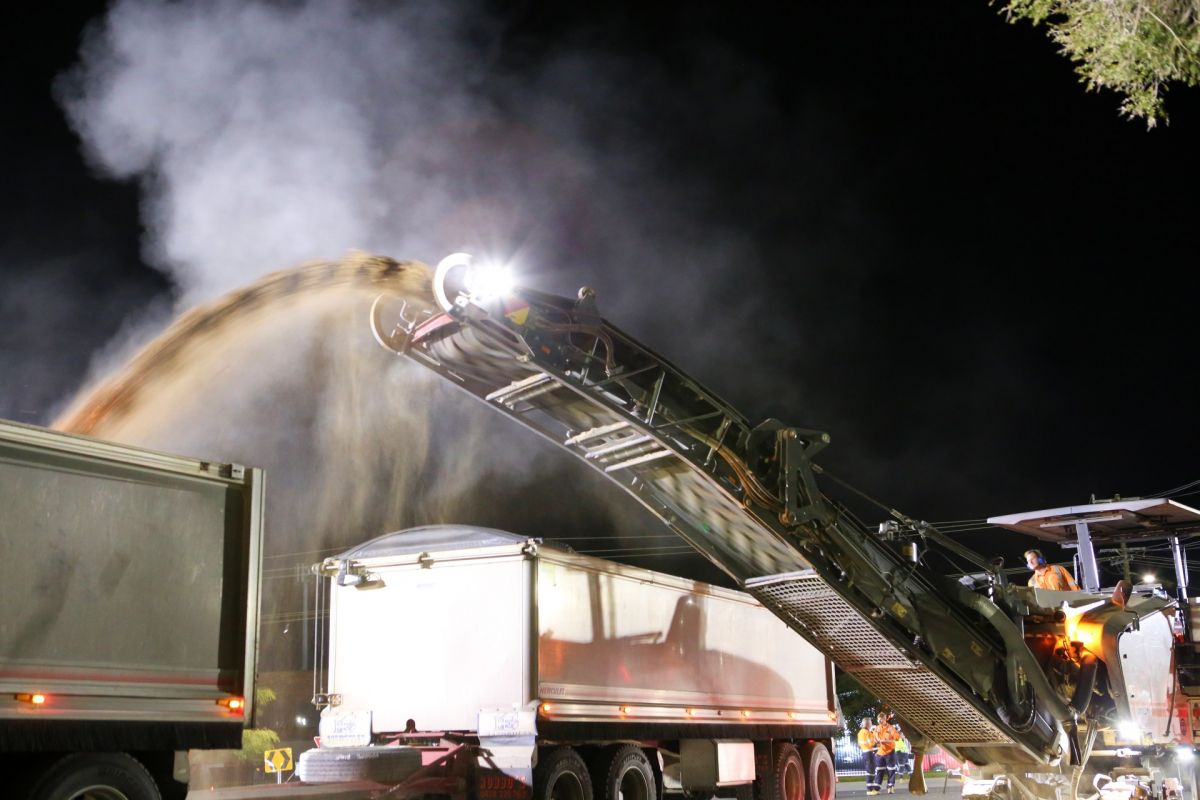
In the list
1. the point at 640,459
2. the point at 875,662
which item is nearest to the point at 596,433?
the point at 640,459

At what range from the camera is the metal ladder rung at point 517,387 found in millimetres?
10602

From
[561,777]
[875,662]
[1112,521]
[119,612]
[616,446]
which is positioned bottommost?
[561,777]

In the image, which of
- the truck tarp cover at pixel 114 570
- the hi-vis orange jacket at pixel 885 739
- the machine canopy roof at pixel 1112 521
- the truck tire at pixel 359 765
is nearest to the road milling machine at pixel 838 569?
the machine canopy roof at pixel 1112 521

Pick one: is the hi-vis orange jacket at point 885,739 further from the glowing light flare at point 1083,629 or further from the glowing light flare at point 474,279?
the glowing light flare at point 474,279

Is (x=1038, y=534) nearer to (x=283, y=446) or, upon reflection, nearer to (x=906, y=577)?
(x=906, y=577)

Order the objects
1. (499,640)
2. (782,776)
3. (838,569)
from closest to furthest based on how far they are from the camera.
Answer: (838,569)
(499,640)
(782,776)

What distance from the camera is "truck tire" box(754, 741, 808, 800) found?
1673 cm

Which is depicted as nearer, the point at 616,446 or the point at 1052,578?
the point at 616,446

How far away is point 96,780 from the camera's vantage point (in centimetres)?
748

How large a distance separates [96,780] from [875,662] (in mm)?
8013

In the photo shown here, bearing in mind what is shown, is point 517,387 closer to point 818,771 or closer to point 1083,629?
point 1083,629

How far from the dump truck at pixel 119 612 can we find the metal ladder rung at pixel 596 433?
11.5ft

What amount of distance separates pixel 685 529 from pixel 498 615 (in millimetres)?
2164

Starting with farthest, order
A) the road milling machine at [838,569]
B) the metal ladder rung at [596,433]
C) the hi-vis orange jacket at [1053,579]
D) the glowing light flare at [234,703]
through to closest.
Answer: the hi-vis orange jacket at [1053,579] → the metal ladder rung at [596,433] → the road milling machine at [838,569] → the glowing light flare at [234,703]
